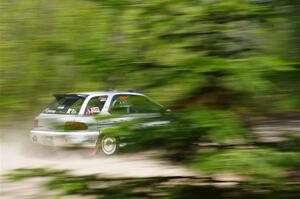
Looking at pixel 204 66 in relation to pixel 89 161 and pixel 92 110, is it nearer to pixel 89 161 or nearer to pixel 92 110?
pixel 92 110

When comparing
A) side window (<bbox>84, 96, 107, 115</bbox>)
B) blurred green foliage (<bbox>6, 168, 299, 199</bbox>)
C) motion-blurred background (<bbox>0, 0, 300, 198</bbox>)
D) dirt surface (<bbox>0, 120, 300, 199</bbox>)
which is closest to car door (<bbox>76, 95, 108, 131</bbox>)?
side window (<bbox>84, 96, 107, 115</bbox>)

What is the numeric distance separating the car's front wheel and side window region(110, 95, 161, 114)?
136 mm

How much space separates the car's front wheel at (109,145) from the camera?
2553 mm

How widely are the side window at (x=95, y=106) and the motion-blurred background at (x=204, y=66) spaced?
→ 0.44 feet

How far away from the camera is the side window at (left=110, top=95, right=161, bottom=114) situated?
248 centimetres

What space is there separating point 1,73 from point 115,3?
28.3 inches

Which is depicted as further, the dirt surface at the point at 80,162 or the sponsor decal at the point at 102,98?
the dirt surface at the point at 80,162

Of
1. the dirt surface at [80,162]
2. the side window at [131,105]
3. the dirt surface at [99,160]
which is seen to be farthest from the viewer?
the dirt surface at [80,162]

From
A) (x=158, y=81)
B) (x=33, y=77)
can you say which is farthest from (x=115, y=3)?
(x=33, y=77)

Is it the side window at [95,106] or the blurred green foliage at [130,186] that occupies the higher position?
the side window at [95,106]

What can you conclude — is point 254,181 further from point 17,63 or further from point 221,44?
point 17,63

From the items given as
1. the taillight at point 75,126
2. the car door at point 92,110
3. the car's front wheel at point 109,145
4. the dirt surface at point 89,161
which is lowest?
the dirt surface at point 89,161

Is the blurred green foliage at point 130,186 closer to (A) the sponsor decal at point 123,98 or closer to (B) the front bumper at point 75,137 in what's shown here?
(B) the front bumper at point 75,137

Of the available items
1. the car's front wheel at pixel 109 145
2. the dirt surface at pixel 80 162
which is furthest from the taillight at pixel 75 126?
the dirt surface at pixel 80 162
